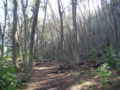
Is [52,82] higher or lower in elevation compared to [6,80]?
lower

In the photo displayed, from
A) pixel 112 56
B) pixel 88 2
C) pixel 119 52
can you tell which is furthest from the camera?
pixel 88 2

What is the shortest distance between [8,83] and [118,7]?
14.0 meters

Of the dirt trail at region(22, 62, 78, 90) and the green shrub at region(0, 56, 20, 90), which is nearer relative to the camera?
the green shrub at region(0, 56, 20, 90)

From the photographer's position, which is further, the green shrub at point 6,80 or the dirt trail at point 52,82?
the dirt trail at point 52,82

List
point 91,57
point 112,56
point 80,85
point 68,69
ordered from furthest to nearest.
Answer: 1. point 91,57
2. point 68,69
3. point 112,56
4. point 80,85

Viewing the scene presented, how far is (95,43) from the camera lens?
25.0 m

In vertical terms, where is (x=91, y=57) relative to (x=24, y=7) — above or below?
below

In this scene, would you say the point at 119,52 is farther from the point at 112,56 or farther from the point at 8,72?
the point at 8,72

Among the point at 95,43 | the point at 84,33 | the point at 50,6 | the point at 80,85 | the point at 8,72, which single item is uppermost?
the point at 50,6

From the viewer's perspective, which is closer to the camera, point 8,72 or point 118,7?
point 8,72

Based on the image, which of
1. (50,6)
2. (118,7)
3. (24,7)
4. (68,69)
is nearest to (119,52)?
(68,69)

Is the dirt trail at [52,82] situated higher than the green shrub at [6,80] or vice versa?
the green shrub at [6,80]

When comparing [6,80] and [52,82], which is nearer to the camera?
[6,80]

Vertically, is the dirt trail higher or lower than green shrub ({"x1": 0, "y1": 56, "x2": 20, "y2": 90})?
lower
